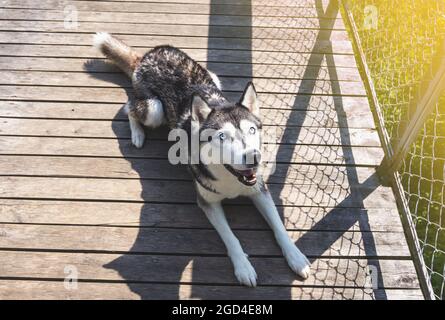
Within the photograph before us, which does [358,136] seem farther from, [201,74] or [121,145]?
[121,145]

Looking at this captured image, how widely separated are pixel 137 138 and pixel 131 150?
4.9 inches

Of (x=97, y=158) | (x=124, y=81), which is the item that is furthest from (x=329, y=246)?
(x=124, y=81)

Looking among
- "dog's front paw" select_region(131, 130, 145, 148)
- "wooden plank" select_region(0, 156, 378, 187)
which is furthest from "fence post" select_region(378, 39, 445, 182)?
"dog's front paw" select_region(131, 130, 145, 148)

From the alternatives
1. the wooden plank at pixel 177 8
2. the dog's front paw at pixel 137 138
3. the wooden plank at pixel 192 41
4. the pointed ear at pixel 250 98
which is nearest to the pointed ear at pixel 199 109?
the pointed ear at pixel 250 98

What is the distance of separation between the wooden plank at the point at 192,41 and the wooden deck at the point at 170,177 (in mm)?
22

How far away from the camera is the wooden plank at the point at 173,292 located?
263cm

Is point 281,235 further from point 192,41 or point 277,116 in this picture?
point 192,41

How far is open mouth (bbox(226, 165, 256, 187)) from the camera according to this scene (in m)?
2.56

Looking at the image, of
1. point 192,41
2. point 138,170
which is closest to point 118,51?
point 192,41

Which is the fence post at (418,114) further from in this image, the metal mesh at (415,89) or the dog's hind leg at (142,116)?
the dog's hind leg at (142,116)

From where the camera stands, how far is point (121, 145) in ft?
11.8

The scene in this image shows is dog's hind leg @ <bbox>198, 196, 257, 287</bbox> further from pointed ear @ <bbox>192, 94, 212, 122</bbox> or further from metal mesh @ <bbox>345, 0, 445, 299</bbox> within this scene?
metal mesh @ <bbox>345, 0, 445, 299</bbox>

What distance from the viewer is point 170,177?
3365 mm
